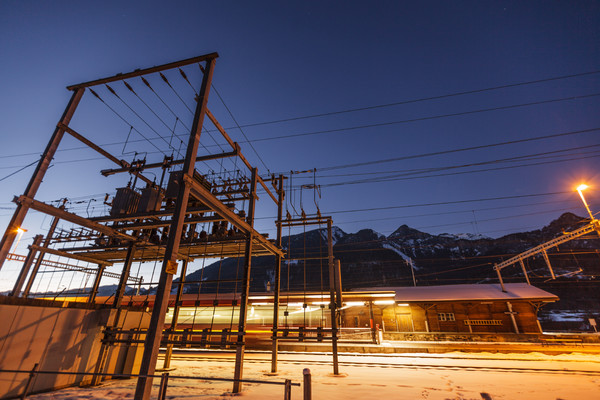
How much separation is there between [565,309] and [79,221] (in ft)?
367

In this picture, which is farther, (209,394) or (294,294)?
(294,294)

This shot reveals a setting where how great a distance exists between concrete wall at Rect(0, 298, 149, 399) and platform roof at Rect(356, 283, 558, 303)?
23438 millimetres

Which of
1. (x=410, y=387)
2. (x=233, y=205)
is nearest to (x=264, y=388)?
(x=410, y=387)

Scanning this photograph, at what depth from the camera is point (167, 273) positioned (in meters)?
5.34

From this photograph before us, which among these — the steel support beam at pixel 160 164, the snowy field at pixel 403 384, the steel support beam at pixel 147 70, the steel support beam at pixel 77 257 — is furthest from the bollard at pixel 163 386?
the steel support beam at pixel 77 257

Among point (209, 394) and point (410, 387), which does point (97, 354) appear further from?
point (410, 387)

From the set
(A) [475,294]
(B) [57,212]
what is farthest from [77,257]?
(A) [475,294]

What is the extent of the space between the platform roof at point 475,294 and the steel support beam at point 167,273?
24.0 meters

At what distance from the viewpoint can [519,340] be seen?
69.0 feet

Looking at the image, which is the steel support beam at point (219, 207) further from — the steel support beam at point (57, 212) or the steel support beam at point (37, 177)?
the steel support beam at point (37, 177)

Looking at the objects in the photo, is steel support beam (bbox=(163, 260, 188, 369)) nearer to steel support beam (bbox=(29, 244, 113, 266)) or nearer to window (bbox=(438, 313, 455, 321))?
steel support beam (bbox=(29, 244, 113, 266))

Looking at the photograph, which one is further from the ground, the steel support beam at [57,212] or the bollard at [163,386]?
the steel support beam at [57,212]

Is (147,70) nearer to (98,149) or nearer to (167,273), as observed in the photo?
(98,149)

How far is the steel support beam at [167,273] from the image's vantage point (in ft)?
15.6
